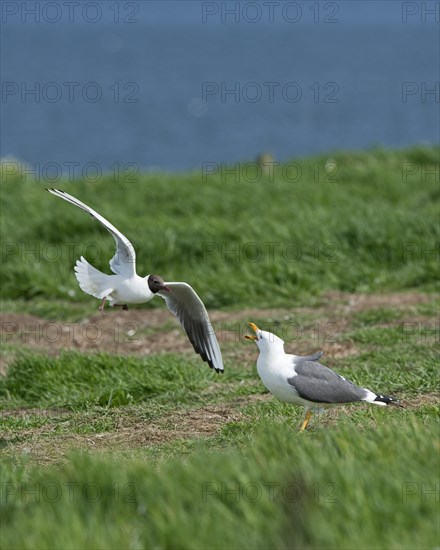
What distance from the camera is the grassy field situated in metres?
5.03

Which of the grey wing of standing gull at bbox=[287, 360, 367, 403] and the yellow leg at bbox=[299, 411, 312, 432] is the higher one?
the grey wing of standing gull at bbox=[287, 360, 367, 403]

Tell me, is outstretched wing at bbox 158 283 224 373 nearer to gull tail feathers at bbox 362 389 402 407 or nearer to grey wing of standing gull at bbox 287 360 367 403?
grey wing of standing gull at bbox 287 360 367 403

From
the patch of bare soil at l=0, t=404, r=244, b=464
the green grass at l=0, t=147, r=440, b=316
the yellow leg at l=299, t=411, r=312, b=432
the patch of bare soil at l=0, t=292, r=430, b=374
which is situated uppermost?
the yellow leg at l=299, t=411, r=312, b=432

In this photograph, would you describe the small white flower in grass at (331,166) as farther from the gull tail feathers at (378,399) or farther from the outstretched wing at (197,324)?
the gull tail feathers at (378,399)

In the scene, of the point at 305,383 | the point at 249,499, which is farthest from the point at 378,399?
the point at 249,499

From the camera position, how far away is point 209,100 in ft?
275

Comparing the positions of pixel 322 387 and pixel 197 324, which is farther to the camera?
pixel 197 324

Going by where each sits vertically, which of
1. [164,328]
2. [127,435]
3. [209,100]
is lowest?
[209,100]

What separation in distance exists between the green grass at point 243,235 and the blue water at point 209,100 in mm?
3976

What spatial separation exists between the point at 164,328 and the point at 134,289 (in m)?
3.37

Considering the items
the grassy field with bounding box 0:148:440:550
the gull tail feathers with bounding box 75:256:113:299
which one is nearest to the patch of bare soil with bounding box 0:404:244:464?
the grassy field with bounding box 0:148:440:550

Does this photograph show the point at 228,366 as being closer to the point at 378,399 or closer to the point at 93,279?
the point at 93,279

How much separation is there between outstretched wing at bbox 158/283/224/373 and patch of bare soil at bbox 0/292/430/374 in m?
1.43

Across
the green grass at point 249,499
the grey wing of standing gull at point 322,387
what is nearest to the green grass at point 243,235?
the grey wing of standing gull at point 322,387
